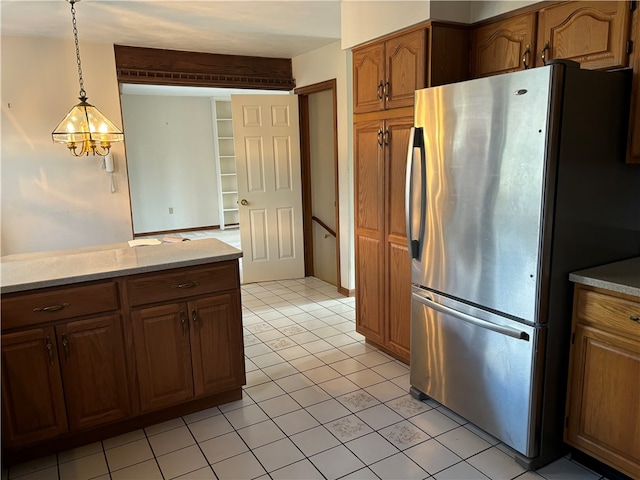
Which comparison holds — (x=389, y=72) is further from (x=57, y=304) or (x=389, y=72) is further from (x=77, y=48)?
(x=77, y=48)

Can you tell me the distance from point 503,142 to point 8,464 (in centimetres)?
259

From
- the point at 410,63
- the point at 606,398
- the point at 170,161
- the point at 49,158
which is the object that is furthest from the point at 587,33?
the point at 170,161

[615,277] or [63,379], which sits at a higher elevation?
[615,277]

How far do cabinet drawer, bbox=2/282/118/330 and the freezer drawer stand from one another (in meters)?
1.54

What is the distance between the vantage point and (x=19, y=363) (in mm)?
1981

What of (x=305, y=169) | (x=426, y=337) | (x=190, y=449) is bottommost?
(x=190, y=449)

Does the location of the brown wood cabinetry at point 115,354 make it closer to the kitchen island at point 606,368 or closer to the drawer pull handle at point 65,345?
the drawer pull handle at point 65,345

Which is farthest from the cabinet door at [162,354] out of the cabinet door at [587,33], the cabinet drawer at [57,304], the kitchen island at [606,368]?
the cabinet door at [587,33]

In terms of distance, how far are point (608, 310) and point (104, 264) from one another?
87.8 inches

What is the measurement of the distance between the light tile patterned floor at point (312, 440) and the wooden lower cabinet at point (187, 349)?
18cm

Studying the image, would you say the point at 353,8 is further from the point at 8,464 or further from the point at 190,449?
the point at 8,464

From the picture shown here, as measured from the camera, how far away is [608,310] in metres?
1.81

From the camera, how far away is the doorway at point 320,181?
4590 millimetres

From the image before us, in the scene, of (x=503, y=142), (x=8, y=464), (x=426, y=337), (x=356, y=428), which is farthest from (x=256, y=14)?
(x=8, y=464)
